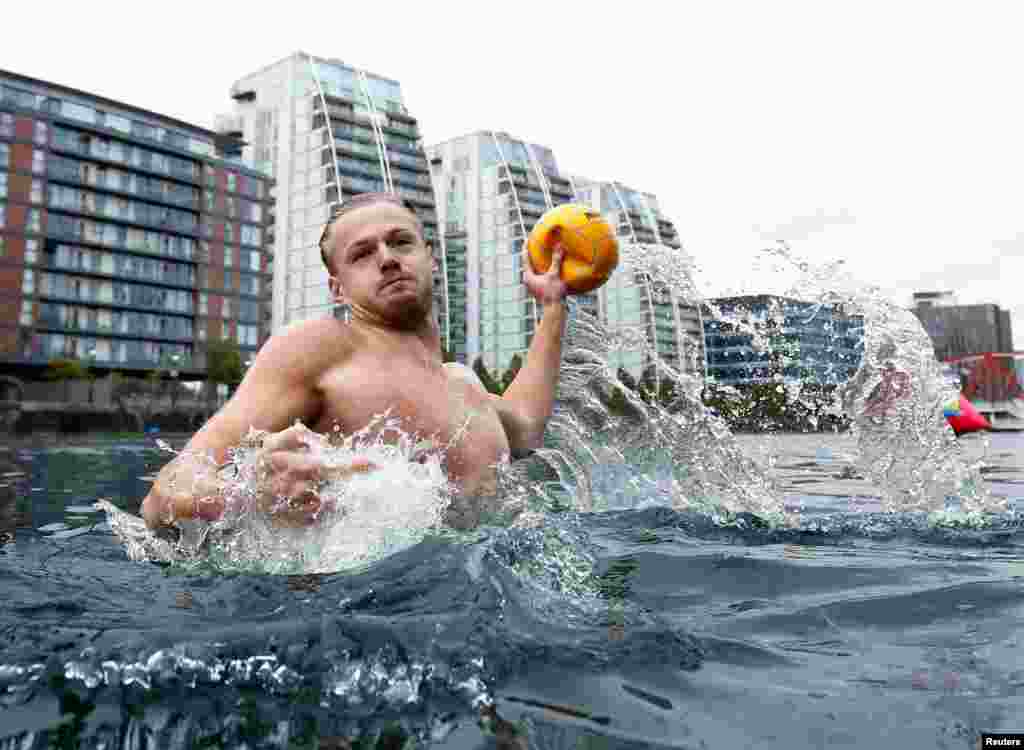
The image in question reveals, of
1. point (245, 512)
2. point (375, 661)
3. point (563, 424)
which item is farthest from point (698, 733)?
point (563, 424)

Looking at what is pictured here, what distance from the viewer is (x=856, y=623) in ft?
5.90

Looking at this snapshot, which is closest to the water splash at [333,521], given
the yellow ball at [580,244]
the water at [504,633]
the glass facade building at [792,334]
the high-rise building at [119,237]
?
the water at [504,633]

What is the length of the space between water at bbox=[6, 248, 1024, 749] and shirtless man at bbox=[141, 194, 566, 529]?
0.39ft

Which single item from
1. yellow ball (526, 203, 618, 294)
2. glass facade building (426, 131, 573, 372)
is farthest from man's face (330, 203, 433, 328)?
glass facade building (426, 131, 573, 372)

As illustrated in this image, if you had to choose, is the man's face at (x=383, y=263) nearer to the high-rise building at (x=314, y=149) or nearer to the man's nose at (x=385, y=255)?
the man's nose at (x=385, y=255)

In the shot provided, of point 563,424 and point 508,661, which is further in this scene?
point 563,424

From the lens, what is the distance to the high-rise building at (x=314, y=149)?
63688 millimetres

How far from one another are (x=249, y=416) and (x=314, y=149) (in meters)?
66.7

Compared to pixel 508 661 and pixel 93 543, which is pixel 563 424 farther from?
pixel 508 661

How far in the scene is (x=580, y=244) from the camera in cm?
306

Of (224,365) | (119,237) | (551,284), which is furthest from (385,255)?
(119,237)

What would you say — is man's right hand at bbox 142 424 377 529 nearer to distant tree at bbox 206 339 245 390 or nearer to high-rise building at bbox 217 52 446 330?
distant tree at bbox 206 339 245 390

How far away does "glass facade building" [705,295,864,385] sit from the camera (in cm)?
501

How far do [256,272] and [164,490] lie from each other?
188 feet
